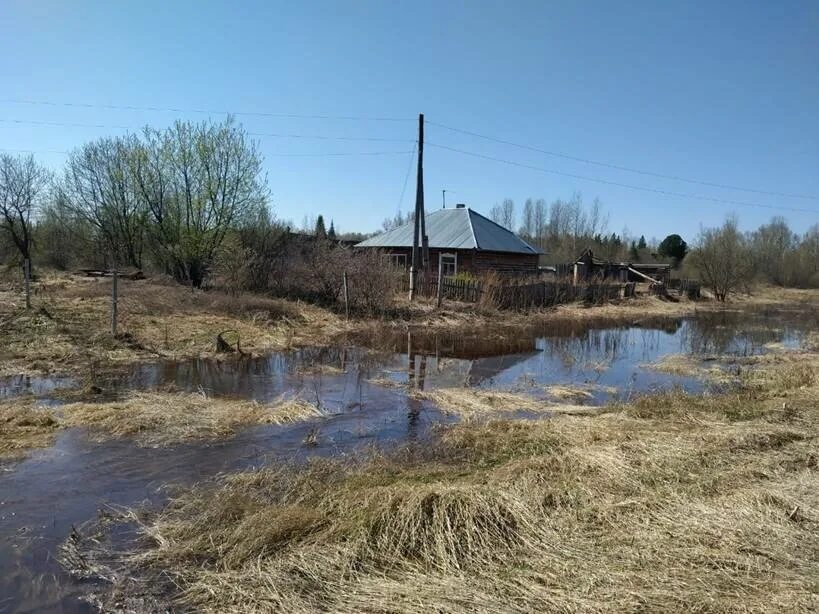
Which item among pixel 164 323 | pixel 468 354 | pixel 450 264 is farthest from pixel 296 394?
pixel 450 264

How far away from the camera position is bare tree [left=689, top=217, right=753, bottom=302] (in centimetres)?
4019

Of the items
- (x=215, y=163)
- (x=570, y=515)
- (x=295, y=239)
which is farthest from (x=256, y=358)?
(x=215, y=163)

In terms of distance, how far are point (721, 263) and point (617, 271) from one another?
22.7 ft

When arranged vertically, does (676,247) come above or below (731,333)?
above

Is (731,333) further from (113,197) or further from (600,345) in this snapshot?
(113,197)

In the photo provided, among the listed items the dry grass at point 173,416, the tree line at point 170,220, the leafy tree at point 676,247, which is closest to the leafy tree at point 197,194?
the tree line at point 170,220

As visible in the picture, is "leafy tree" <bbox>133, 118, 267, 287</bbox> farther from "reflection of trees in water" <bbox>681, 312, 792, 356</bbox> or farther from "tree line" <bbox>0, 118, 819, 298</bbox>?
"reflection of trees in water" <bbox>681, 312, 792, 356</bbox>

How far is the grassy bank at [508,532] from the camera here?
3.82 m

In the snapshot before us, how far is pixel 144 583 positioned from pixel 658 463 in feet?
17.1

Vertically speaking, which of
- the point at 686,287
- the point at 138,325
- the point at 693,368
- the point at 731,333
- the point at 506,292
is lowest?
the point at 693,368

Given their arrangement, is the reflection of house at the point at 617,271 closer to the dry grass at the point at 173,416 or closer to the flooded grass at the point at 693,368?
the flooded grass at the point at 693,368

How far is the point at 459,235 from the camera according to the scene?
32406mm

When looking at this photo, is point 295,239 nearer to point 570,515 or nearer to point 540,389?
point 540,389

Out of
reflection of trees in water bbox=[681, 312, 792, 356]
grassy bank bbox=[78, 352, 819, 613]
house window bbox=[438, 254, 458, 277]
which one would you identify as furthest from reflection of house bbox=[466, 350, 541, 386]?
house window bbox=[438, 254, 458, 277]
